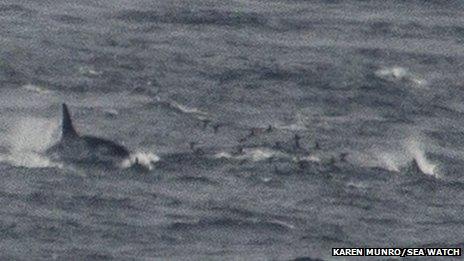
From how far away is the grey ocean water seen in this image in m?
104

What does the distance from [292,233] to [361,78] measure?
37.5 metres

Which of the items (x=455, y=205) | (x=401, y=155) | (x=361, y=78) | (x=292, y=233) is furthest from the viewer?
(x=361, y=78)

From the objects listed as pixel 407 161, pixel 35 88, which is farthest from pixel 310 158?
pixel 35 88

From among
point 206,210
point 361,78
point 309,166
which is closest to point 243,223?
point 206,210

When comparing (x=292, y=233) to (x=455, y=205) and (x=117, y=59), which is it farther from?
(x=117, y=59)

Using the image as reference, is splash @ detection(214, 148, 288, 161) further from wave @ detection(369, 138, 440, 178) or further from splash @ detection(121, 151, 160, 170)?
wave @ detection(369, 138, 440, 178)

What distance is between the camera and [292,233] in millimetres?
104250

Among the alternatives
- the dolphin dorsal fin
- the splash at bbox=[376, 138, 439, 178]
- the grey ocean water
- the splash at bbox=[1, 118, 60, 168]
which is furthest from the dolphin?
the splash at bbox=[376, 138, 439, 178]

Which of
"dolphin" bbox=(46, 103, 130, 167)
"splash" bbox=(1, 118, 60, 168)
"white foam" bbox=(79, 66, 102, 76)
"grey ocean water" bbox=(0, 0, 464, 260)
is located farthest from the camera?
"white foam" bbox=(79, 66, 102, 76)

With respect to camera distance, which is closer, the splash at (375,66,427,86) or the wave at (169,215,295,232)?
the wave at (169,215,295,232)

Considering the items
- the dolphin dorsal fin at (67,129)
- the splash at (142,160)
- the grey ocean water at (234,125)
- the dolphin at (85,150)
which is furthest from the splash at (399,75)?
the dolphin dorsal fin at (67,129)

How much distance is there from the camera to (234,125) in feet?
412

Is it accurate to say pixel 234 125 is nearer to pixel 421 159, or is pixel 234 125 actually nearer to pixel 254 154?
pixel 254 154

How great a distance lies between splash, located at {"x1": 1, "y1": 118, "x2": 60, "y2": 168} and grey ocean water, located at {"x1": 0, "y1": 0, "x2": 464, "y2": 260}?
0.20 meters
